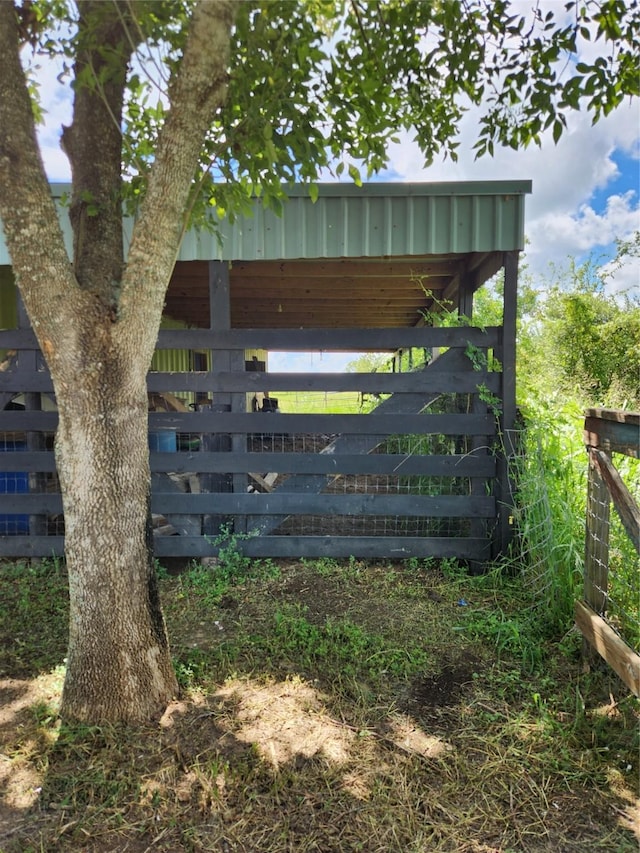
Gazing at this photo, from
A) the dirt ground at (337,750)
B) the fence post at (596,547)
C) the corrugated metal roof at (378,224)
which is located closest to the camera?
the dirt ground at (337,750)

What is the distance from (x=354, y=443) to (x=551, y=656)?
198 cm

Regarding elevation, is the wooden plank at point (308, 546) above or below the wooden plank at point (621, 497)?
below

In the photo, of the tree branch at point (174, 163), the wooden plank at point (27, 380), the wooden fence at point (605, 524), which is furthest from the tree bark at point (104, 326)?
the wooden plank at point (27, 380)

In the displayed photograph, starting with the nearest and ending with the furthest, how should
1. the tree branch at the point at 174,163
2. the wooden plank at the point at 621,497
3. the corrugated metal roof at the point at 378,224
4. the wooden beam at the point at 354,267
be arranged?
the tree branch at the point at 174,163 → the wooden plank at the point at 621,497 → the corrugated metal roof at the point at 378,224 → the wooden beam at the point at 354,267

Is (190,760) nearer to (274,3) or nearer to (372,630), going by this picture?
(372,630)

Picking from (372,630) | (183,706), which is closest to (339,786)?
(183,706)

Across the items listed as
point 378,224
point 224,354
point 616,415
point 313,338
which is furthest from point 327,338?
point 616,415

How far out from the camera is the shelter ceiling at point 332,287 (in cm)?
446

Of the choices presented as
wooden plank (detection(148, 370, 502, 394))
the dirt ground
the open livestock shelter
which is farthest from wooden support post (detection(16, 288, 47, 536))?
the dirt ground

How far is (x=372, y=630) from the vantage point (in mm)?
2928

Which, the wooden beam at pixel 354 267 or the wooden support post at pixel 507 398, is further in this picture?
the wooden beam at pixel 354 267

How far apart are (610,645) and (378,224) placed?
122 inches

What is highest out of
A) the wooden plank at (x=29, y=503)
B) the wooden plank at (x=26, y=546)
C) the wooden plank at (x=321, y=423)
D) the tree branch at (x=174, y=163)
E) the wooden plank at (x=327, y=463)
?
the tree branch at (x=174, y=163)

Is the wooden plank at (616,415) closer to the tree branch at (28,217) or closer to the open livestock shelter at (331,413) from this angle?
the open livestock shelter at (331,413)
